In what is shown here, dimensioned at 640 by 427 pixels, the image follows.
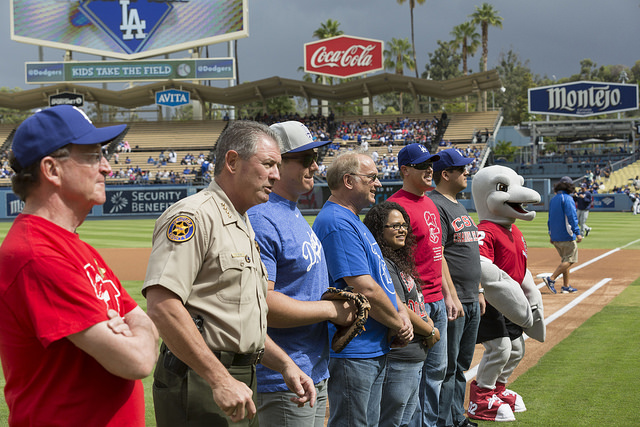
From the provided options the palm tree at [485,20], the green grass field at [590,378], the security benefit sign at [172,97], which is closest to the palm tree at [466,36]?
the palm tree at [485,20]

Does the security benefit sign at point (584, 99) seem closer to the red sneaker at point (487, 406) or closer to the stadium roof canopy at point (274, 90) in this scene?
the stadium roof canopy at point (274, 90)

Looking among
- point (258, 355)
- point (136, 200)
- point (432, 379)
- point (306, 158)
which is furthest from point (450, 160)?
point (136, 200)

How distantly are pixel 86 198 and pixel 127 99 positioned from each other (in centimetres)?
5681

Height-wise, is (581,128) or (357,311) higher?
(581,128)

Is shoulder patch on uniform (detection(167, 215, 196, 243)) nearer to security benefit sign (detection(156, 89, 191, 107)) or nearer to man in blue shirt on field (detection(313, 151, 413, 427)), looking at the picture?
man in blue shirt on field (detection(313, 151, 413, 427))

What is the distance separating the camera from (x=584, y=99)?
185ft

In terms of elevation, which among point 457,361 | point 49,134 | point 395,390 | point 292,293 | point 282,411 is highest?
point 49,134

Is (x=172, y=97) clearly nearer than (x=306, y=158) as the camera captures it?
No

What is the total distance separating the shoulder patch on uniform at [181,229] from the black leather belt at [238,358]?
19.5 inches

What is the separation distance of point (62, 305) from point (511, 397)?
193 inches

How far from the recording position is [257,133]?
311cm

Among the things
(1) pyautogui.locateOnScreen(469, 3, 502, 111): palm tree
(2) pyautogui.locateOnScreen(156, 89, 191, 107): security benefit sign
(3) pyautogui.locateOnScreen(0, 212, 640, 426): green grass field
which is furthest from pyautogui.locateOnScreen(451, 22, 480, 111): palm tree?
(3) pyautogui.locateOnScreen(0, 212, 640, 426): green grass field

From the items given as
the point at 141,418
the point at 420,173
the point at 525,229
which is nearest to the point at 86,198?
the point at 141,418

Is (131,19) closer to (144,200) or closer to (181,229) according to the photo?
(144,200)
